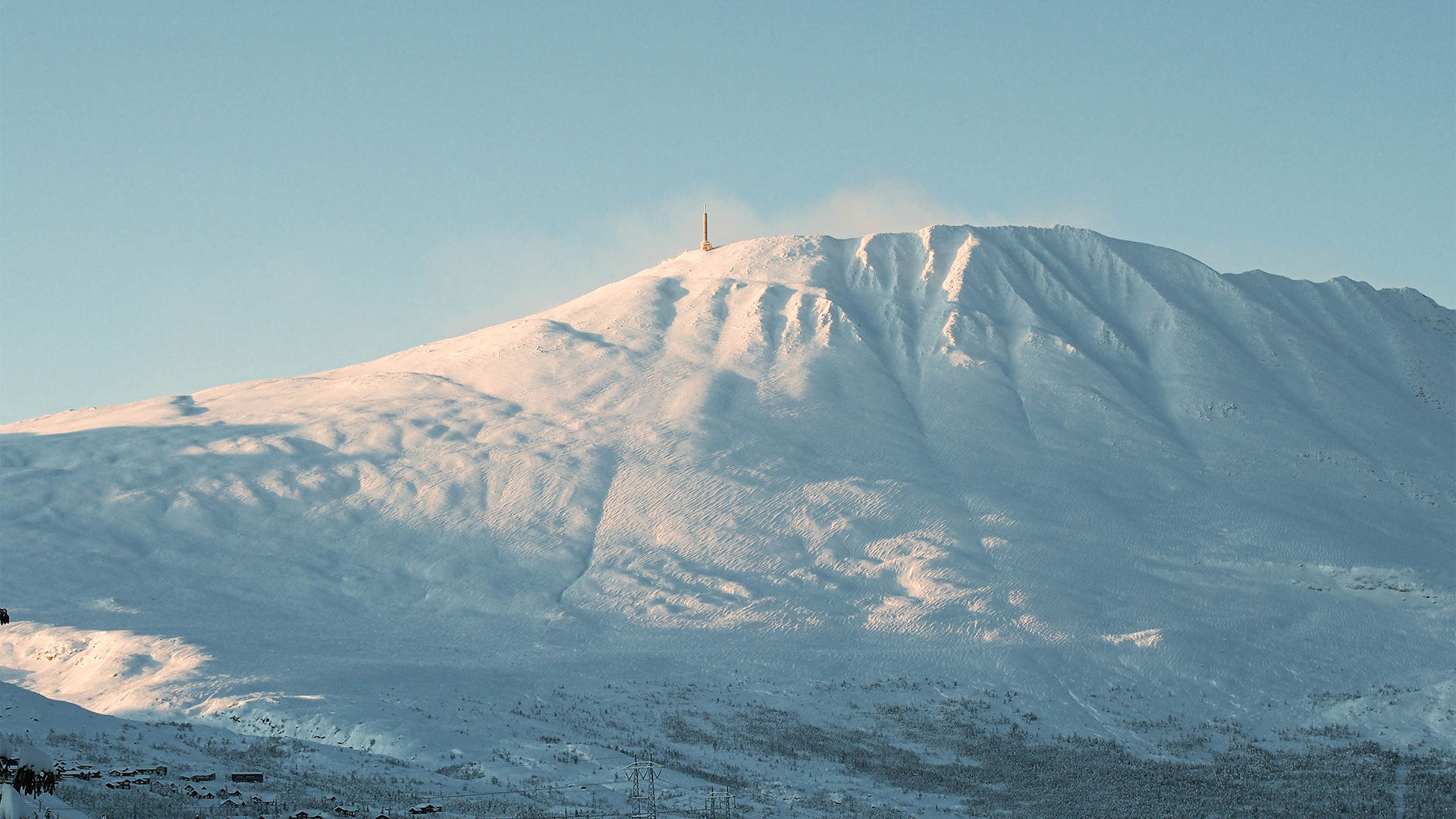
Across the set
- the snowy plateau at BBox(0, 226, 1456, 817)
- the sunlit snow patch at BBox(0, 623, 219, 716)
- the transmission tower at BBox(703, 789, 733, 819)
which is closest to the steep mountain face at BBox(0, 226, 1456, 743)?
the snowy plateau at BBox(0, 226, 1456, 817)

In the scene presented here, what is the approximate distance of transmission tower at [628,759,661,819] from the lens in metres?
26.3

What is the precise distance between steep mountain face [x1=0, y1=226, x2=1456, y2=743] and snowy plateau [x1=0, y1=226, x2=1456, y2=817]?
1.06 ft

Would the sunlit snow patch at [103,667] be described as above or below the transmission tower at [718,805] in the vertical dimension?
above

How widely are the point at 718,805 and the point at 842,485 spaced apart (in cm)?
4280

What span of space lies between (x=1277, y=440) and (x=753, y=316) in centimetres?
3812

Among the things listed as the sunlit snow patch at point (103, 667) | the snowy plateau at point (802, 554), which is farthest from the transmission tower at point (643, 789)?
the sunlit snow patch at point (103, 667)

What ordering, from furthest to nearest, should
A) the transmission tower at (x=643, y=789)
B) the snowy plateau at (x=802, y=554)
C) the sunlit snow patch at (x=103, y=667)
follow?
the sunlit snow patch at (x=103, y=667)
the snowy plateau at (x=802, y=554)
the transmission tower at (x=643, y=789)

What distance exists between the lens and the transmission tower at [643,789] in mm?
26312

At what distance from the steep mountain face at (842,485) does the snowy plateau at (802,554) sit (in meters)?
0.32

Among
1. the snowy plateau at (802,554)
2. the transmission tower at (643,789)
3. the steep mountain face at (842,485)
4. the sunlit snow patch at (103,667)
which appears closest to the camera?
the transmission tower at (643,789)

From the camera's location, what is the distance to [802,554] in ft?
210

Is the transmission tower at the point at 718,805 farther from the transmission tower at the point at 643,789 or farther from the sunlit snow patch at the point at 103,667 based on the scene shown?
the sunlit snow patch at the point at 103,667

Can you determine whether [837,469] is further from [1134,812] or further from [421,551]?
[1134,812]

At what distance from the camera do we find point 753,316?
93875mm
